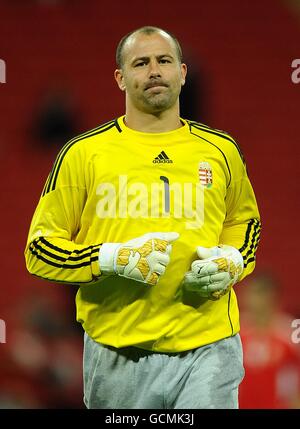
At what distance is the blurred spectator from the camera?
298cm

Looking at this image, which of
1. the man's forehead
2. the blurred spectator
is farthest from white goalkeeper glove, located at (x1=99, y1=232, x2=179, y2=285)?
the blurred spectator

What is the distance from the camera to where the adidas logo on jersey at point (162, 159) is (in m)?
2.17

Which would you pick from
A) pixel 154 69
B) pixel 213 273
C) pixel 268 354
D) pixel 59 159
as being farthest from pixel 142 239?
pixel 268 354

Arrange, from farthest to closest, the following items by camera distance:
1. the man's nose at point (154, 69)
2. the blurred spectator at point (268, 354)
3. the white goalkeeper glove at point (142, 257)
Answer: the blurred spectator at point (268, 354) → the man's nose at point (154, 69) → the white goalkeeper glove at point (142, 257)

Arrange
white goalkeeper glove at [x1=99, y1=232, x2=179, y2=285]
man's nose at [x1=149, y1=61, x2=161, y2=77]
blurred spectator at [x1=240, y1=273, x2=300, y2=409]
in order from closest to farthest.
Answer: white goalkeeper glove at [x1=99, y1=232, x2=179, y2=285] < man's nose at [x1=149, y1=61, x2=161, y2=77] < blurred spectator at [x1=240, y1=273, x2=300, y2=409]

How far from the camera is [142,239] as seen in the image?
6.70ft

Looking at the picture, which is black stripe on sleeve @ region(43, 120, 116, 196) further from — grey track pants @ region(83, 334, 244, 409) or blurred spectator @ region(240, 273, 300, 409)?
blurred spectator @ region(240, 273, 300, 409)

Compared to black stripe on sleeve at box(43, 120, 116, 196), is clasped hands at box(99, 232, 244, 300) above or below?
below

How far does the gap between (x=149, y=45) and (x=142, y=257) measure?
0.57 m

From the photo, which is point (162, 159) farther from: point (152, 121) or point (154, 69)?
point (154, 69)

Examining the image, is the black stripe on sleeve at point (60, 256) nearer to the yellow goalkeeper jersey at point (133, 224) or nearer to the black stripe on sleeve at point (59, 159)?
the yellow goalkeeper jersey at point (133, 224)

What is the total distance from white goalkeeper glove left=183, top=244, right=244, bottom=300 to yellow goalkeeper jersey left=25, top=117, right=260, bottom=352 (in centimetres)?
4

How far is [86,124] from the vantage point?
9.96ft

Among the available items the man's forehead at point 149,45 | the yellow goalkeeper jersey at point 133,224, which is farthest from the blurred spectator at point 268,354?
the man's forehead at point 149,45
